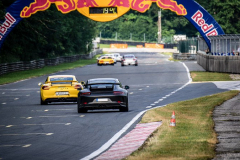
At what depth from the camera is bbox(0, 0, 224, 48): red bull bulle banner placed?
47531 millimetres

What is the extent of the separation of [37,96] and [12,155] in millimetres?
20402

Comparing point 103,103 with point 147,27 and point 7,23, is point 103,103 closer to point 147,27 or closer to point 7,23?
point 7,23

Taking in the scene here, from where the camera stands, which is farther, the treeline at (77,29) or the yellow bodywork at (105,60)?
the yellow bodywork at (105,60)

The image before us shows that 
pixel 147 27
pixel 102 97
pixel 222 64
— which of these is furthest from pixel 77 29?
pixel 147 27

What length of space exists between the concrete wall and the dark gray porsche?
2320cm

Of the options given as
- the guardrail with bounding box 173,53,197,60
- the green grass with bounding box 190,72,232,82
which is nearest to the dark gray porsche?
the green grass with bounding box 190,72,232,82

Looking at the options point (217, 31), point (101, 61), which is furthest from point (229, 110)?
point (101, 61)

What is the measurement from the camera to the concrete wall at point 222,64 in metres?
45.5

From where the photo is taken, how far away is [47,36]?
7988 centimetres

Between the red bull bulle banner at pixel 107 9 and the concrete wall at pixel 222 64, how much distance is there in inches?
91.5

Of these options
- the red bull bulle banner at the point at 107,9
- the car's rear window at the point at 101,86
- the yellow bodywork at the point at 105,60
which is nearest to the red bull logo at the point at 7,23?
the red bull bulle banner at the point at 107,9

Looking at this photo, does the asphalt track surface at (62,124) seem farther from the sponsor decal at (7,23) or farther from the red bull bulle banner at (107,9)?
the sponsor decal at (7,23)

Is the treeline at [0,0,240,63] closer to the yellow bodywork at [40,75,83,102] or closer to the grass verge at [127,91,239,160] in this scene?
the yellow bodywork at [40,75,83,102]

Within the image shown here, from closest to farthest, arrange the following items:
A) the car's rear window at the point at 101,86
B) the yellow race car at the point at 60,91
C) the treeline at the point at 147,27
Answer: the car's rear window at the point at 101,86 → the yellow race car at the point at 60,91 → the treeline at the point at 147,27
